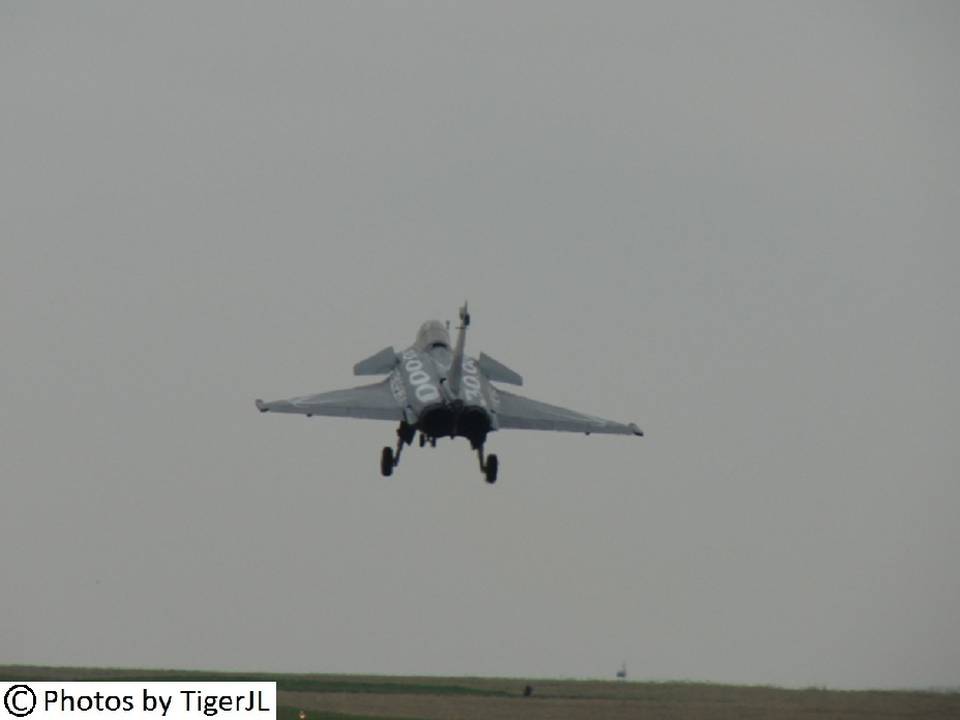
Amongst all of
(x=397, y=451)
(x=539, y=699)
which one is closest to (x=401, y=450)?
(x=397, y=451)

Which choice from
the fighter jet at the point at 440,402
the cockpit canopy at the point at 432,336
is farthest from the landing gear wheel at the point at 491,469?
→ the cockpit canopy at the point at 432,336

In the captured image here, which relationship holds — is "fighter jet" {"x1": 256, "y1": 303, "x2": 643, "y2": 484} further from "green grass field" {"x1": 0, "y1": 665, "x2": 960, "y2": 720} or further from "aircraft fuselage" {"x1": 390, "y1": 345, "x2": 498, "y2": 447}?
"green grass field" {"x1": 0, "y1": 665, "x2": 960, "y2": 720}

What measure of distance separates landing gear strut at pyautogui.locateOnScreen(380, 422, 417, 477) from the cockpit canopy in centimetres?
476

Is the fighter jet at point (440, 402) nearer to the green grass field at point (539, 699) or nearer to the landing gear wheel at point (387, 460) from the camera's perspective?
the landing gear wheel at point (387, 460)

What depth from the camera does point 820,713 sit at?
3681 inches

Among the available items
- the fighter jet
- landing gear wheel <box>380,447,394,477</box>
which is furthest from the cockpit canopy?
landing gear wheel <box>380,447,394,477</box>

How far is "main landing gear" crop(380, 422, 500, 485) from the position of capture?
85.4m

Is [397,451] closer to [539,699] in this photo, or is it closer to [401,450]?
[401,450]

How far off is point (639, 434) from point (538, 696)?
17.3 meters

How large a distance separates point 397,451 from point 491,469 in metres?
4.79

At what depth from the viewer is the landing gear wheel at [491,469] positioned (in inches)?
3376

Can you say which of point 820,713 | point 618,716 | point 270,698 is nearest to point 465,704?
point 618,716

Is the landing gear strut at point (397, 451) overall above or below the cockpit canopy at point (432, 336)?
below

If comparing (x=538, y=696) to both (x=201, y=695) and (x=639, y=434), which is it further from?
(x=201, y=695)
